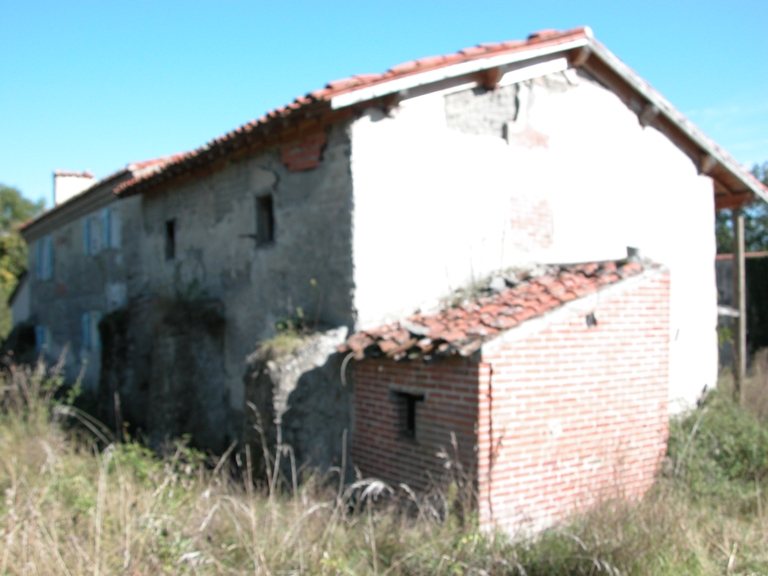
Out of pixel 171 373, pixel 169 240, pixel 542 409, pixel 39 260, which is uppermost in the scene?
pixel 39 260

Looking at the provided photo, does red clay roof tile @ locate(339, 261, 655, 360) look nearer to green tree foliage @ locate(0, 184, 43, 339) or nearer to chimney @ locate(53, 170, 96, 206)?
chimney @ locate(53, 170, 96, 206)

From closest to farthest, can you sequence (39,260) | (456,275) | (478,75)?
(456,275), (478,75), (39,260)

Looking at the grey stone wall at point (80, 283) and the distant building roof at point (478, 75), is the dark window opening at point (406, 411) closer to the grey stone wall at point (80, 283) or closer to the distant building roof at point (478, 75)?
the distant building roof at point (478, 75)

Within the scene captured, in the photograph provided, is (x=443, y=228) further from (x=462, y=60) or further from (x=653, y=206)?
(x=653, y=206)

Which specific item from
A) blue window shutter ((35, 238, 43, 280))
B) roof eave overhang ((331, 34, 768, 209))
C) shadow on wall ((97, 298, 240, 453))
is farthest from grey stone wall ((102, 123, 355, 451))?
blue window shutter ((35, 238, 43, 280))

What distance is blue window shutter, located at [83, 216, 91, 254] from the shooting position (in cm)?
1480

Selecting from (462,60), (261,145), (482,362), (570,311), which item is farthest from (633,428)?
(261,145)

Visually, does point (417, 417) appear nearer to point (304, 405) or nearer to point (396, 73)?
point (304, 405)

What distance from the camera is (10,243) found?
113ft

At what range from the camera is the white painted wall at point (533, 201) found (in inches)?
299

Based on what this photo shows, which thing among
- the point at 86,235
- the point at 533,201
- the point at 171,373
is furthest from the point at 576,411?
the point at 86,235

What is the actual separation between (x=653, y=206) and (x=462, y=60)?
3.97 m

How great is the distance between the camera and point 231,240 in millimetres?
9719

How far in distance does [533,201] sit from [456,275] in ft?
5.46
